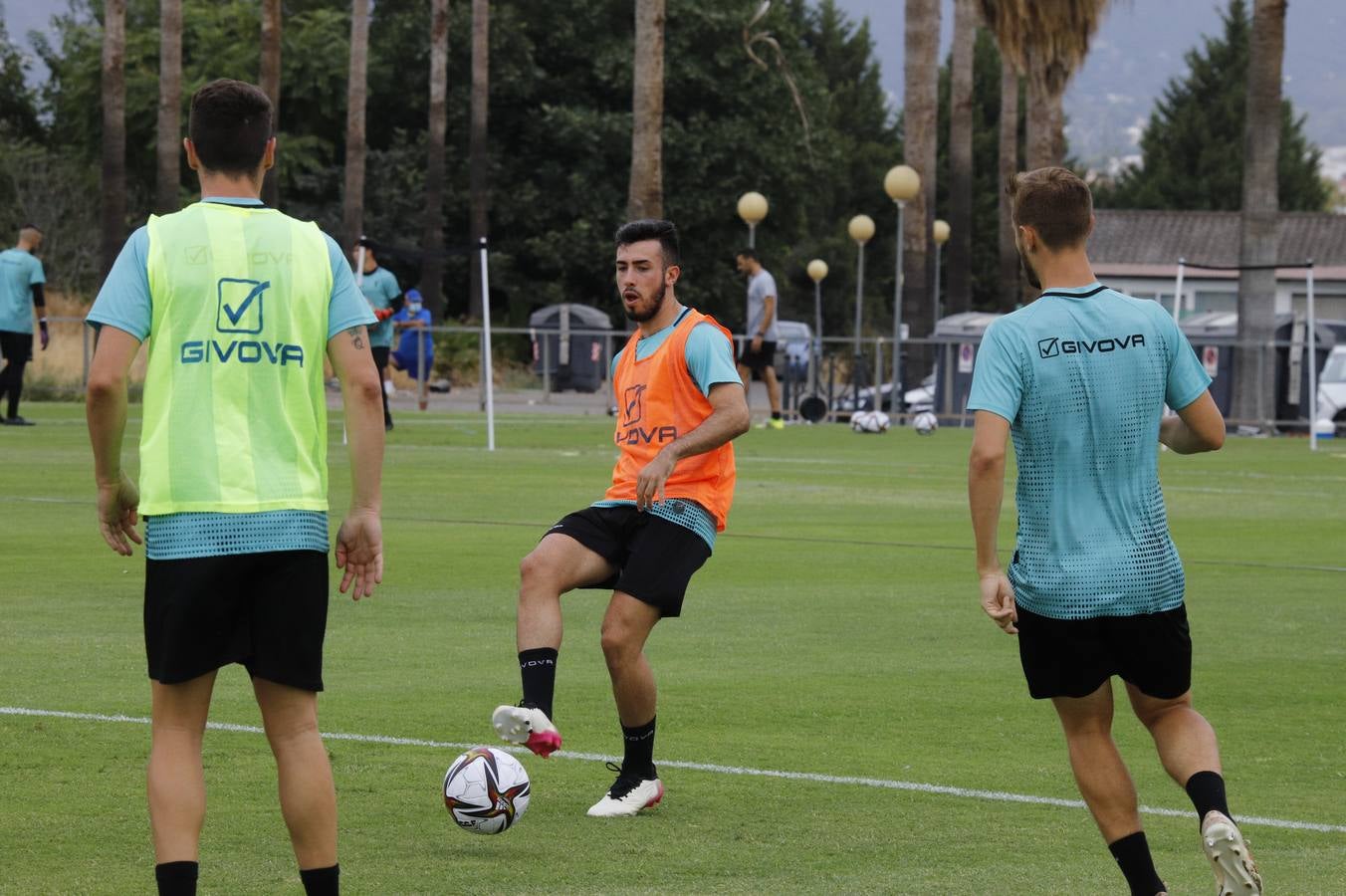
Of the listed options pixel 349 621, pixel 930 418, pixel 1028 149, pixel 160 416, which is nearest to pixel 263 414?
pixel 160 416

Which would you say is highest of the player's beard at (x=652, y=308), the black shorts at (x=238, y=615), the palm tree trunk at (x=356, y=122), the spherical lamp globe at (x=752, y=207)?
the palm tree trunk at (x=356, y=122)

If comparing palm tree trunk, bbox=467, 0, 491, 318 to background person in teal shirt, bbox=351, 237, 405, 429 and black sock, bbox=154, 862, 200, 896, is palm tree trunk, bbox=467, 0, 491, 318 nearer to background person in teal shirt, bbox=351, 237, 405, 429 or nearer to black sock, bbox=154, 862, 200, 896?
background person in teal shirt, bbox=351, 237, 405, 429

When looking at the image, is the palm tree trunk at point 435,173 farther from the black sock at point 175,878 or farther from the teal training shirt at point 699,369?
the black sock at point 175,878

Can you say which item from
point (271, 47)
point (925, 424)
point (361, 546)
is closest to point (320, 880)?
point (361, 546)

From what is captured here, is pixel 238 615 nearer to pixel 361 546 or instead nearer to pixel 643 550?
pixel 361 546

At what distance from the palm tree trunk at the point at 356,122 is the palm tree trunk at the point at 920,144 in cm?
1224

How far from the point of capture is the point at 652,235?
777 cm

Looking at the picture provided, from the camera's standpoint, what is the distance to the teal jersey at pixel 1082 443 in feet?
18.5

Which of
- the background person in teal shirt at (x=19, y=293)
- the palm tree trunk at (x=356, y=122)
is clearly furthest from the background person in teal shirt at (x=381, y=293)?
the palm tree trunk at (x=356, y=122)

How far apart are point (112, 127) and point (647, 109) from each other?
12.5m

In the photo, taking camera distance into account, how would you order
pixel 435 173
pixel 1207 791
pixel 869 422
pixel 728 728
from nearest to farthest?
1. pixel 1207 791
2. pixel 728 728
3. pixel 869 422
4. pixel 435 173

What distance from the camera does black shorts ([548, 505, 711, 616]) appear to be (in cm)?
741

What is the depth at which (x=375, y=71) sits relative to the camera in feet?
A: 210

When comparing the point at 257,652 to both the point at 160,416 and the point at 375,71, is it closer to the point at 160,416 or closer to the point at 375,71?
the point at 160,416
